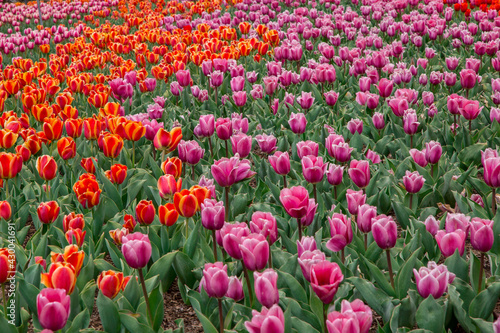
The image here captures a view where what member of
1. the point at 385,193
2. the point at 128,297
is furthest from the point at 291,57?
the point at 128,297

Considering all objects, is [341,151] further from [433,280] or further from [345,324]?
[345,324]

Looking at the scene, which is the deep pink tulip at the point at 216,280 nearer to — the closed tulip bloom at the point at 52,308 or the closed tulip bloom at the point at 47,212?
the closed tulip bloom at the point at 52,308

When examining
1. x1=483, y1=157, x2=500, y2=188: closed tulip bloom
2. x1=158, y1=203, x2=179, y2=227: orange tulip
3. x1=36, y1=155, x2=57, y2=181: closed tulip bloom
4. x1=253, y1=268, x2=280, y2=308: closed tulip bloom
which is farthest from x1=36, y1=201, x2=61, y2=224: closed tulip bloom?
x1=483, y1=157, x2=500, y2=188: closed tulip bloom

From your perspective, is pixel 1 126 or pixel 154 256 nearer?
pixel 154 256

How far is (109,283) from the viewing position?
195cm

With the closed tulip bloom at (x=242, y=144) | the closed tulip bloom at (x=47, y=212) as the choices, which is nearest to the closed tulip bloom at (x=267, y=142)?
the closed tulip bloom at (x=242, y=144)

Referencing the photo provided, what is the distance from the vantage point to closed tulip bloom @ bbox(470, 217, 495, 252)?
1909 mm

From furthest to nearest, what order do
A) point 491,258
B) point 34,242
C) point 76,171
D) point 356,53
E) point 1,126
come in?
point 356,53 < point 1,126 < point 76,171 < point 34,242 < point 491,258

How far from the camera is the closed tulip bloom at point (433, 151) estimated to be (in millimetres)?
2918

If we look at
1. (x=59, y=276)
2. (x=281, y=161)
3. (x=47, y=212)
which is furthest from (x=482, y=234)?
(x=47, y=212)

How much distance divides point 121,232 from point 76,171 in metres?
1.37

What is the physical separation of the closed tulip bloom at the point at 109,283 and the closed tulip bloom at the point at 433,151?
1883 millimetres

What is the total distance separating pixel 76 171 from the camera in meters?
3.68

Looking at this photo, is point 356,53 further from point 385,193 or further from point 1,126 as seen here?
point 1,126
